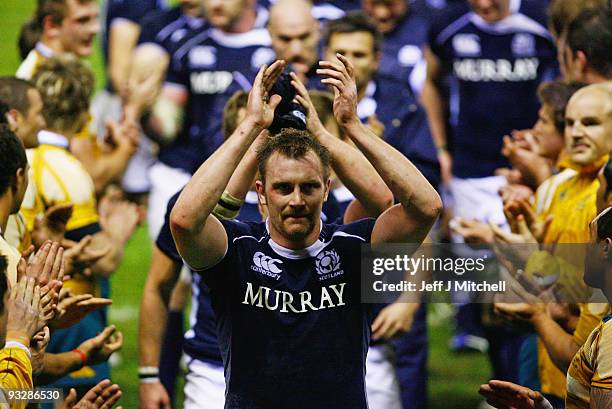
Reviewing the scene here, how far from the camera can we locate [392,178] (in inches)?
192

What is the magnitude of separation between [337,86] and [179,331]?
11.4 ft

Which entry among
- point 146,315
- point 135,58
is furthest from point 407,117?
point 135,58

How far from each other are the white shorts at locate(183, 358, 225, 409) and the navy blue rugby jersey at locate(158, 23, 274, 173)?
3435 mm

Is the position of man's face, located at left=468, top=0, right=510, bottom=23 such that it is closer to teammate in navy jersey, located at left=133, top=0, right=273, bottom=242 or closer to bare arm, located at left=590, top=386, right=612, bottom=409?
teammate in navy jersey, located at left=133, top=0, right=273, bottom=242

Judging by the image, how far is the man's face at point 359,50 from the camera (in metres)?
8.51

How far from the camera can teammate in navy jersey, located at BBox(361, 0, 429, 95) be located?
400 inches

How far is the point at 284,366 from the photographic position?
4930 mm

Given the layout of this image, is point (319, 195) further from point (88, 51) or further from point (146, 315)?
point (88, 51)

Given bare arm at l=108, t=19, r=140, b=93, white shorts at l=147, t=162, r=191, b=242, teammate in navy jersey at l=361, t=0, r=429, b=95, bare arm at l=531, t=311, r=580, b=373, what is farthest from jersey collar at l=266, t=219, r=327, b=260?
bare arm at l=108, t=19, r=140, b=93

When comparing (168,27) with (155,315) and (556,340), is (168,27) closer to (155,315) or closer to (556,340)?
(155,315)

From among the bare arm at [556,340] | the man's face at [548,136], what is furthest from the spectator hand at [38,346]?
the man's face at [548,136]

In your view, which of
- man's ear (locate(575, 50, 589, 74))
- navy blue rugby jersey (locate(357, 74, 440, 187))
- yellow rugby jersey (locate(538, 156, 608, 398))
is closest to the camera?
yellow rugby jersey (locate(538, 156, 608, 398))

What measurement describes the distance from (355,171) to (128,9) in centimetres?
675

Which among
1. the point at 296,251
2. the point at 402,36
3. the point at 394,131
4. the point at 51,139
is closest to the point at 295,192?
the point at 296,251
